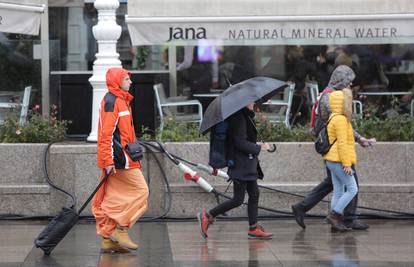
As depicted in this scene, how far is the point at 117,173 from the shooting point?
30.2 ft

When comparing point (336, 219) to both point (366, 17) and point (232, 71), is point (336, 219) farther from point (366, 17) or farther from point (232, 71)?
point (232, 71)

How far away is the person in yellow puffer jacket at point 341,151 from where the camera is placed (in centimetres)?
1005

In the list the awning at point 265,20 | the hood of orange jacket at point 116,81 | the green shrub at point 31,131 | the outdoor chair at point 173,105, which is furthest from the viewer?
the outdoor chair at point 173,105

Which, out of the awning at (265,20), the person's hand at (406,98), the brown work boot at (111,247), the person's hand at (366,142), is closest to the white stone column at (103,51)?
the awning at (265,20)

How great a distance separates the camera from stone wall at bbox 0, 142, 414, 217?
36.8 ft

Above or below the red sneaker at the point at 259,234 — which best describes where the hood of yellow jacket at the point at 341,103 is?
above

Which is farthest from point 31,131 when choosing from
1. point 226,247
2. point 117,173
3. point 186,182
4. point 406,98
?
point 406,98

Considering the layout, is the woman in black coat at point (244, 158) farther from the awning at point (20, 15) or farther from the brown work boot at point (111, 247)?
the awning at point (20, 15)

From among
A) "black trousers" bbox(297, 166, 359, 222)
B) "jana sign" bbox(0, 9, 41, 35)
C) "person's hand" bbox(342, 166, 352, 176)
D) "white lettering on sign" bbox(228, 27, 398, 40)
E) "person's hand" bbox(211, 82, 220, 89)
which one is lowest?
"black trousers" bbox(297, 166, 359, 222)

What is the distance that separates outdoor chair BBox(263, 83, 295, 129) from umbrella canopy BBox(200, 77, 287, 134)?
328 cm

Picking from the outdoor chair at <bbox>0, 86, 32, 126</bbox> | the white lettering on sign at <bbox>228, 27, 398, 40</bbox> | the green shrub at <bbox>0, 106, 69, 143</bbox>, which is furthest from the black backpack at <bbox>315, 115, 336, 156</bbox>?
the outdoor chair at <bbox>0, 86, 32, 126</bbox>

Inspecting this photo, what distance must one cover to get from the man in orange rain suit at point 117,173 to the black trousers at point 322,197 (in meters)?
2.12

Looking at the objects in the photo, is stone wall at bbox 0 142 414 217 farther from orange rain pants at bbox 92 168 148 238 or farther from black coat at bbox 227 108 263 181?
orange rain pants at bbox 92 168 148 238

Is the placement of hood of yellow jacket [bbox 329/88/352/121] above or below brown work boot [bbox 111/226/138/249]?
above
